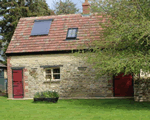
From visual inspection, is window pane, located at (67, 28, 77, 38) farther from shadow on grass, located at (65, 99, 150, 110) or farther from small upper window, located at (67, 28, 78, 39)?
shadow on grass, located at (65, 99, 150, 110)

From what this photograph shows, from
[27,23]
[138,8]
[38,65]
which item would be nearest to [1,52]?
[27,23]

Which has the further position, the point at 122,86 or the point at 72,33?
the point at 72,33

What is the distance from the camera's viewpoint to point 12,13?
94.2ft

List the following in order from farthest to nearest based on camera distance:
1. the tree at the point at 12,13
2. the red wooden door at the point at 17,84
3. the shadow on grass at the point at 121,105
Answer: the tree at the point at 12,13 < the red wooden door at the point at 17,84 < the shadow on grass at the point at 121,105

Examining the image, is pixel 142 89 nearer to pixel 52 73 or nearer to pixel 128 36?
pixel 128 36

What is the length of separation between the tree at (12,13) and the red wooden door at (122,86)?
14.1 meters

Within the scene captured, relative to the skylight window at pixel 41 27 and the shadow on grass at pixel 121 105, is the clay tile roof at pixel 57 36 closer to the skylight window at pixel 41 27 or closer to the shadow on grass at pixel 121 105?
the skylight window at pixel 41 27

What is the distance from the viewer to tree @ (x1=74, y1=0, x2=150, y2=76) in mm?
12219

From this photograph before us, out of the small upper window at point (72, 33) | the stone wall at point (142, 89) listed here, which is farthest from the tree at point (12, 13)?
the stone wall at point (142, 89)

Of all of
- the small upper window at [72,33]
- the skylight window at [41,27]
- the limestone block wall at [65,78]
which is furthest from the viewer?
the skylight window at [41,27]

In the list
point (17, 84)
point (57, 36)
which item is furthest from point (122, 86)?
point (17, 84)

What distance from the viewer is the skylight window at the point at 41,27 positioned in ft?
63.5

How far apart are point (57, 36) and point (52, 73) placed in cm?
256

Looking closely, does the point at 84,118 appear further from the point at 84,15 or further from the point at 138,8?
the point at 84,15
